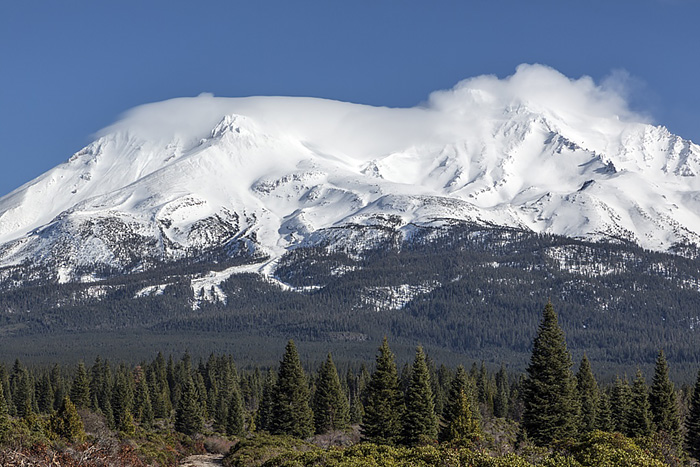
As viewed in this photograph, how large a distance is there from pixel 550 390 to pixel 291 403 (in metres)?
28.9

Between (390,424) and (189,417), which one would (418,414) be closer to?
(390,424)

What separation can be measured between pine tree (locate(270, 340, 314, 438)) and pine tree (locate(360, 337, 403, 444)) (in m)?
15.3

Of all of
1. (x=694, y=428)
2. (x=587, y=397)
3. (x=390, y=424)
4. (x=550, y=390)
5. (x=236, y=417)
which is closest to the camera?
(x=550, y=390)

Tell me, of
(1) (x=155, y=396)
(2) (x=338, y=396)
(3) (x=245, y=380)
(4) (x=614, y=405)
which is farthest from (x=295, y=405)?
(3) (x=245, y=380)

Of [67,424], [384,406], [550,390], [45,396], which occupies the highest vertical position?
[550,390]

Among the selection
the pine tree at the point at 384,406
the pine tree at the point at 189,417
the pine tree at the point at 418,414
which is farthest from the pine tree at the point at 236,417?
the pine tree at the point at 418,414

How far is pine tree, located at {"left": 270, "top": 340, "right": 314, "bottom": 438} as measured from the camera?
89.8 m

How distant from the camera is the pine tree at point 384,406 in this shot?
74.7 m

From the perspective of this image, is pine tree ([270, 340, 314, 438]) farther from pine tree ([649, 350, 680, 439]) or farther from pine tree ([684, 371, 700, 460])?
pine tree ([684, 371, 700, 460])

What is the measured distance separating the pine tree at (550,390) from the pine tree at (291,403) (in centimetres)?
Result: 2591

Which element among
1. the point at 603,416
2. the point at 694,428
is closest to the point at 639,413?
the point at 694,428

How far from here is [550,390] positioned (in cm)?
7400

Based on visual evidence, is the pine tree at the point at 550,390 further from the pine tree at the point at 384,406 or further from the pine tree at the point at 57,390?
the pine tree at the point at 57,390

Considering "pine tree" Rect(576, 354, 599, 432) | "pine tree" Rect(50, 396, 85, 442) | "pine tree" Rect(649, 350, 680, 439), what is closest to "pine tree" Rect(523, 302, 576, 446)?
"pine tree" Rect(649, 350, 680, 439)
